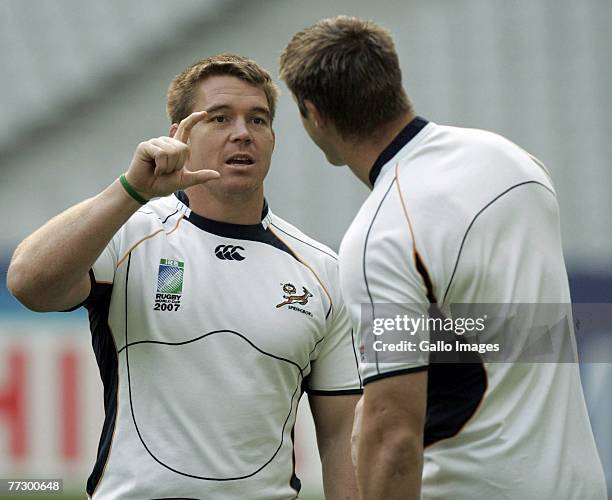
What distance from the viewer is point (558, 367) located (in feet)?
7.28

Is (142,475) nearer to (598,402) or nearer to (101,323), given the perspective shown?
(101,323)

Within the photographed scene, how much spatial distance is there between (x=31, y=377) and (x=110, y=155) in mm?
1705

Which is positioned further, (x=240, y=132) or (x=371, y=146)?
(x=240, y=132)

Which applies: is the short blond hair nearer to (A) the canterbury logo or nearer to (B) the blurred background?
(A) the canterbury logo

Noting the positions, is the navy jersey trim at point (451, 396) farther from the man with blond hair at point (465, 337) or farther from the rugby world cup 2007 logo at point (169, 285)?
the rugby world cup 2007 logo at point (169, 285)

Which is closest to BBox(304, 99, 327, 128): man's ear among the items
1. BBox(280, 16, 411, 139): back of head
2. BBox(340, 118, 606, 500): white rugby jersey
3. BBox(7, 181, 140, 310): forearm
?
BBox(280, 16, 411, 139): back of head

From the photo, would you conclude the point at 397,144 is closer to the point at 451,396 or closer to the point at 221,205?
the point at 451,396

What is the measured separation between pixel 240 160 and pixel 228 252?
0.94 ft

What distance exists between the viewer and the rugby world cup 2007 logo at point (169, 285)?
2.80 metres

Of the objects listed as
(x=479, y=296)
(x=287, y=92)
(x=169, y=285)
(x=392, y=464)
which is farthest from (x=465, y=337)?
(x=287, y=92)

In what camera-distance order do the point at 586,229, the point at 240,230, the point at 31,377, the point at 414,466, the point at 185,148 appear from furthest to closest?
the point at 586,229
the point at 31,377
the point at 240,230
the point at 185,148
the point at 414,466

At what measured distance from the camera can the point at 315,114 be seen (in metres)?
2.39

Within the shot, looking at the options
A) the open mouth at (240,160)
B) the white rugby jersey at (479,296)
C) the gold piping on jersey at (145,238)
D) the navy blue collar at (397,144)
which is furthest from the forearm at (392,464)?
the open mouth at (240,160)

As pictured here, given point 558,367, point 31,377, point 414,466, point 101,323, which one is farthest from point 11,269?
point 31,377
